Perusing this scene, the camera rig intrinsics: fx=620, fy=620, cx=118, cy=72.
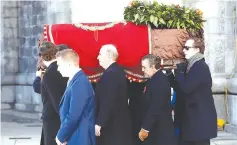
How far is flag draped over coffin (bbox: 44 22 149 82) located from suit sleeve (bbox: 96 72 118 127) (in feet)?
2.24

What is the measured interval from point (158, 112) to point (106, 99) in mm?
632

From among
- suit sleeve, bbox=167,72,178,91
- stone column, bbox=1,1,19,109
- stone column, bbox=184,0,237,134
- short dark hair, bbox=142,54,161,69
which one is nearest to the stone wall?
stone column, bbox=1,1,19,109

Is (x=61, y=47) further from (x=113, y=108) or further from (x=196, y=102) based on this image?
(x=196, y=102)

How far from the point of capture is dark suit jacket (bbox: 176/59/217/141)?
7137mm

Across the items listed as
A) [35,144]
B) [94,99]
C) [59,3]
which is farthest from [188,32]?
[59,3]

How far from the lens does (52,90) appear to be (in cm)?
711

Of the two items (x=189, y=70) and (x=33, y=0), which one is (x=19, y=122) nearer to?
(x=33, y=0)

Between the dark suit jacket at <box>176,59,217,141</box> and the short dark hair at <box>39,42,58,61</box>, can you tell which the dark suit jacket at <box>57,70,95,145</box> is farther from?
the dark suit jacket at <box>176,59,217,141</box>

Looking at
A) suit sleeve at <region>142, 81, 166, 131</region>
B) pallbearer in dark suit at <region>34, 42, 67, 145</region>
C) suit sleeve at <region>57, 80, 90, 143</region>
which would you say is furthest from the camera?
pallbearer in dark suit at <region>34, 42, 67, 145</region>

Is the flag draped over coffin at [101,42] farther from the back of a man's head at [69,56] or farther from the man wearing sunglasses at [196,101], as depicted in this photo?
the back of a man's head at [69,56]

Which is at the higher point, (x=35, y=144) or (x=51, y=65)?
(x=51, y=65)

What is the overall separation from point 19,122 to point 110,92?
339 inches

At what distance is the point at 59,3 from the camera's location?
15.4 metres

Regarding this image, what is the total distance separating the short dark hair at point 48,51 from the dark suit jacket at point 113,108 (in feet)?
2.21
